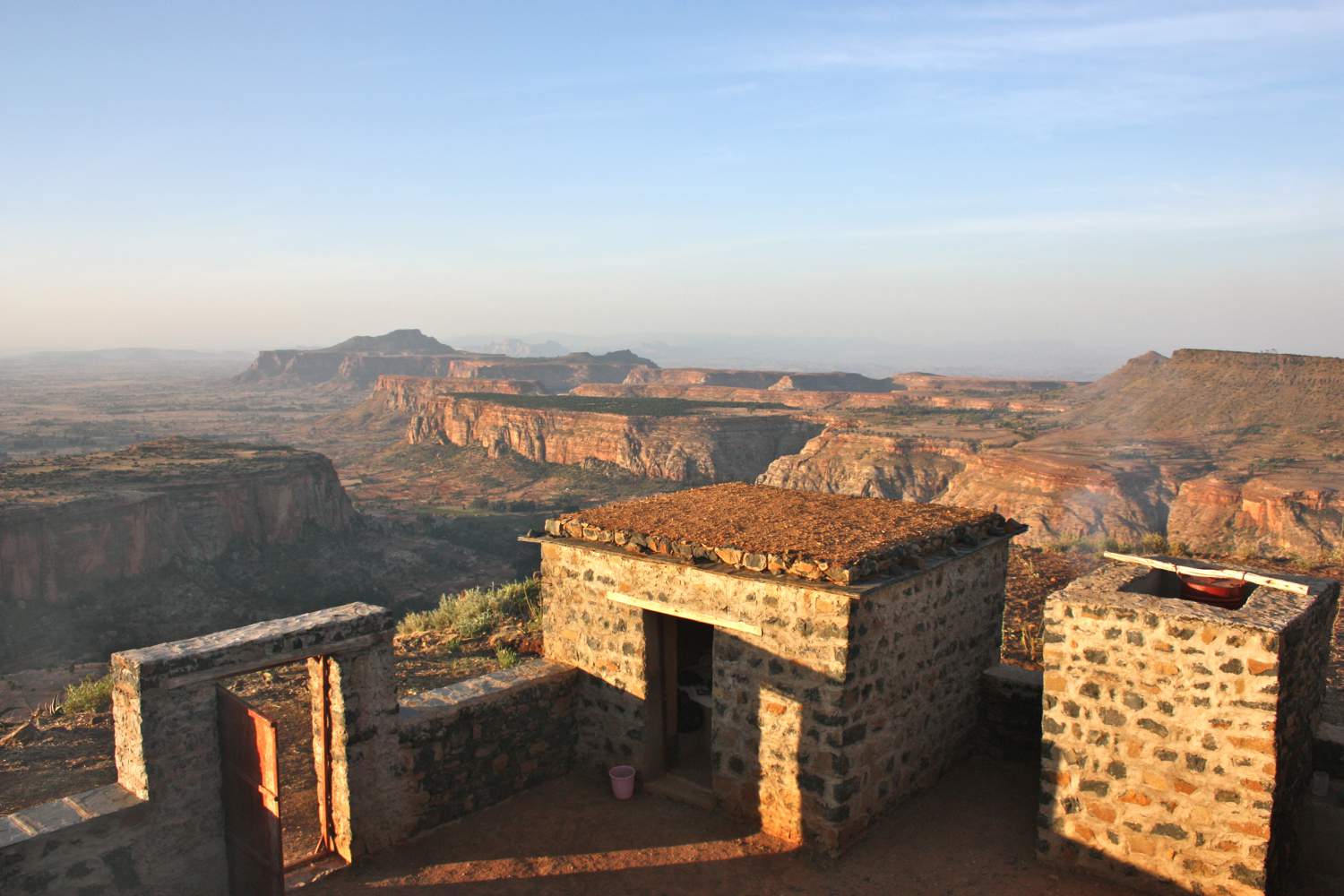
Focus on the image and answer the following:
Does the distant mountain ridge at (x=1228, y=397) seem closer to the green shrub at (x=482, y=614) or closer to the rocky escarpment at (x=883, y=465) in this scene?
the rocky escarpment at (x=883, y=465)

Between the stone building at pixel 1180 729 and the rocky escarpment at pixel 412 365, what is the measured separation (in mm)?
106694

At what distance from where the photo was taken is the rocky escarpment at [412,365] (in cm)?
12531

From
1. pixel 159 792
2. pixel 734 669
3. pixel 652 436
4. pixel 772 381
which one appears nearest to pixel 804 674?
pixel 734 669

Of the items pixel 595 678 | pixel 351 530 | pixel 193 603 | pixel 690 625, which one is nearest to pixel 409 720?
pixel 595 678

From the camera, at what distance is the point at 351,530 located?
1581 inches

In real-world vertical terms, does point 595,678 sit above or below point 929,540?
below

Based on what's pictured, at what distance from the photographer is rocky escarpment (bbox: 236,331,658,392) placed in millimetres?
125312

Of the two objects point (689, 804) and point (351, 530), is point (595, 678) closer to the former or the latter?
point (689, 804)

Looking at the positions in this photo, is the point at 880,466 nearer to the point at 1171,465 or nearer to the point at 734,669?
the point at 1171,465

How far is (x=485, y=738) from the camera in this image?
24.1 ft

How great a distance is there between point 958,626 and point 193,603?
27847 millimetres

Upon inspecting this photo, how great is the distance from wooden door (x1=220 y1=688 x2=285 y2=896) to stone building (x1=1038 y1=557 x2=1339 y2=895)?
16.7 feet

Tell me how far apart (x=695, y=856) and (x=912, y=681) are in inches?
85.2

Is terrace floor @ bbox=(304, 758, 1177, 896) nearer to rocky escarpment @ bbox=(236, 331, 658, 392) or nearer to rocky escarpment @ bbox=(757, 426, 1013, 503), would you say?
rocky escarpment @ bbox=(757, 426, 1013, 503)
